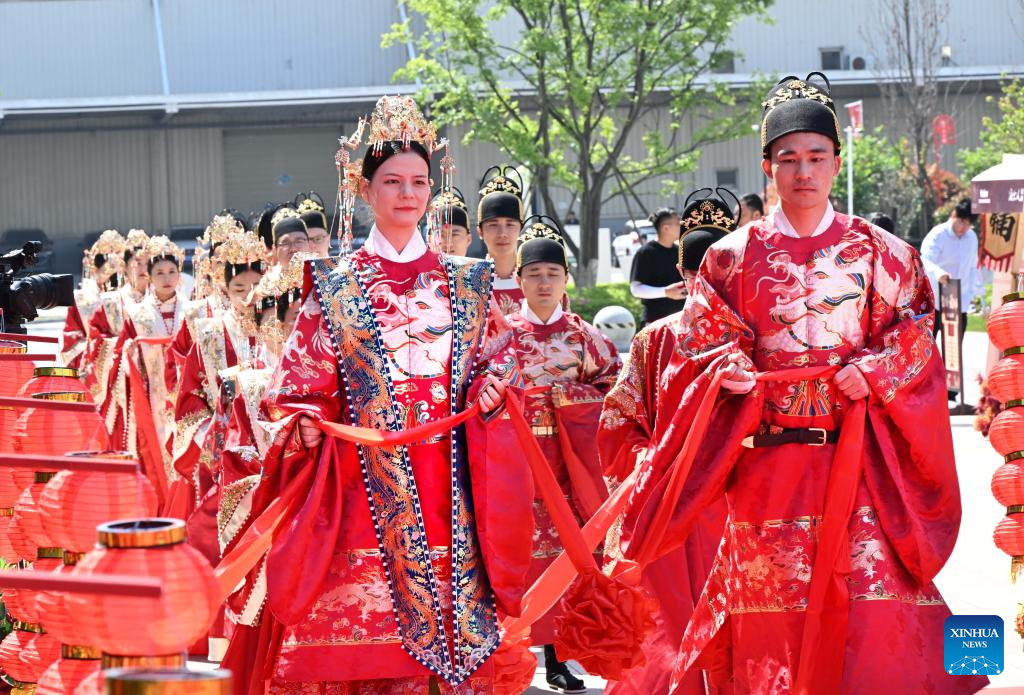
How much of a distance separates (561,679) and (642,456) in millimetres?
1111

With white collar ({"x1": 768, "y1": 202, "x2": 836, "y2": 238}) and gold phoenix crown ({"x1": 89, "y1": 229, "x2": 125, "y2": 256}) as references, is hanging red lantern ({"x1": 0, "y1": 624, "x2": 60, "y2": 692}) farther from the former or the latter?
gold phoenix crown ({"x1": 89, "y1": 229, "x2": 125, "y2": 256})

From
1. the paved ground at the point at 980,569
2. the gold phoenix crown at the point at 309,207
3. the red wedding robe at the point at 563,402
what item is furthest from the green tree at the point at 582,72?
the red wedding robe at the point at 563,402

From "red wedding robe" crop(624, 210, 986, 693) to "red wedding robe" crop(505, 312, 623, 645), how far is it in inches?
72.1

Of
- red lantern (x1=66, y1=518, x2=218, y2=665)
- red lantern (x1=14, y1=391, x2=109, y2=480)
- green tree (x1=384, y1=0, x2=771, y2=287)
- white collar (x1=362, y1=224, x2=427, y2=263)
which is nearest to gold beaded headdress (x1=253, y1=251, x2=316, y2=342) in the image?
white collar (x1=362, y1=224, x2=427, y2=263)

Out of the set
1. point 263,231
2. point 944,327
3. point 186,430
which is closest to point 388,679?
point 186,430

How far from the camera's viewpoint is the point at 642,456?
579 cm

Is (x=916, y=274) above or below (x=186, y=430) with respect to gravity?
above

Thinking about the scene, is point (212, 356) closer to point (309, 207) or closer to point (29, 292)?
point (309, 207)

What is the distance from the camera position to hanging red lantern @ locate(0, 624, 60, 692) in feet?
13.5

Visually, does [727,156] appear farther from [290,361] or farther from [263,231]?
[290,361]

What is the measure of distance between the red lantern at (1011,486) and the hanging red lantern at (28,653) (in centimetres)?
333

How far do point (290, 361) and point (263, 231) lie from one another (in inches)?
178

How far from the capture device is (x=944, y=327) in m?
13.0

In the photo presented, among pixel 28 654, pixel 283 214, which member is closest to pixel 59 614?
pixel 28 654
